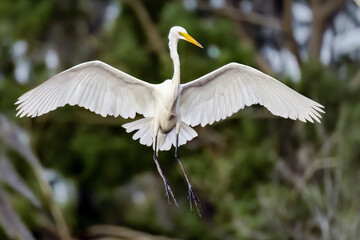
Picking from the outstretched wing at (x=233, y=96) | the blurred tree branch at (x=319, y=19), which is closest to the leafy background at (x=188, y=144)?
the blurred tree branch at (x=319, y=19)

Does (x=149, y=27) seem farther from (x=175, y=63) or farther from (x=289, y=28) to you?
(x=175, y=63)

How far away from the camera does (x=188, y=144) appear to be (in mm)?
10562

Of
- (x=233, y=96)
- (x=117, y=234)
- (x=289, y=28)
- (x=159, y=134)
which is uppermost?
(x=289, y=28)

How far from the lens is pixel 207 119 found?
481cm

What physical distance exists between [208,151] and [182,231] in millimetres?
1038

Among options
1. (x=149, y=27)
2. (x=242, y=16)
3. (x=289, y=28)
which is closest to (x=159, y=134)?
(x=289, y=28)

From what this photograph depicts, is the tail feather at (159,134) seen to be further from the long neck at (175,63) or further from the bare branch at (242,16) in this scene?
the bare branch at (242,16)

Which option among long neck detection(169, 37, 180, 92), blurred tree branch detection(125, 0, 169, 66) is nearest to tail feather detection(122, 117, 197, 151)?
long neck detection(169, 37, 180, 92)

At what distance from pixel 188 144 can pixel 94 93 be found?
583 cm

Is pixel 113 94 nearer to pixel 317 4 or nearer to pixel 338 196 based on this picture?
pixel 338 196

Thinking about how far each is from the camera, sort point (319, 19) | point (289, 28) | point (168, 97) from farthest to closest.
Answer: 1. point (319, 19)
2. point (289, 28)
3. point (168, 97)

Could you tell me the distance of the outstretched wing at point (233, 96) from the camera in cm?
463

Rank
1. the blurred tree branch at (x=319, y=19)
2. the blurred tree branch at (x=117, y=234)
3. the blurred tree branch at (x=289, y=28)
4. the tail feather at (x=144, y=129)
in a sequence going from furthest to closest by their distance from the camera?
the blurred tree branch at (x=319, y=19) < the blurred tree branch at (x=117, y=234) < the blurred tree branch at (x=289, y=28) < the tail feather at (x=144, y=129)

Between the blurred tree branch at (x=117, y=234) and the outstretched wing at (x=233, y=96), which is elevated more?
the outstretched wing at (x=233, y=96)
